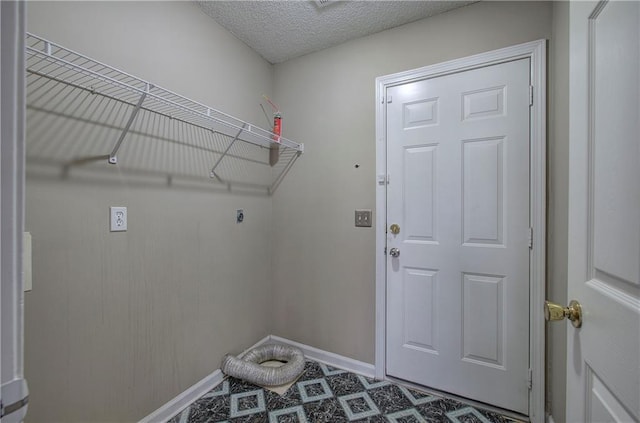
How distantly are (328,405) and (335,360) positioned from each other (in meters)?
0.42

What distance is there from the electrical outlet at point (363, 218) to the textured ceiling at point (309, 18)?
1266 millimetres

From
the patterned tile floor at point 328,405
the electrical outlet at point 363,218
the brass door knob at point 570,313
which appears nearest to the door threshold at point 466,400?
the patterned tile floor at point 328,405

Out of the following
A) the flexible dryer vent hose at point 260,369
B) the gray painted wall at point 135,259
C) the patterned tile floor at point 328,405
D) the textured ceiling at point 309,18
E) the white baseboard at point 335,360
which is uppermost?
the textured ceiling at point 309,18

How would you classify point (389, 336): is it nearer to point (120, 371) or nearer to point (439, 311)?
point (439, 311)

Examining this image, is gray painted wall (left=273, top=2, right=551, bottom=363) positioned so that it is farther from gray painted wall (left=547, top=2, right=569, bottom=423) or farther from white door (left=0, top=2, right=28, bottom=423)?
white door (left=0, top=2, right=28, bottom=423)

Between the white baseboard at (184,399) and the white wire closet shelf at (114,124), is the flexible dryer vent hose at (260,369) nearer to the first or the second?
the white baseboard at (184,399)

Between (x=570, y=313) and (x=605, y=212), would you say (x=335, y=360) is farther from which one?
(x=605, y=212)

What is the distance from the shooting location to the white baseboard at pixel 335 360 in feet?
6.34

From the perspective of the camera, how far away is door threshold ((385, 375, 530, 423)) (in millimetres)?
1527

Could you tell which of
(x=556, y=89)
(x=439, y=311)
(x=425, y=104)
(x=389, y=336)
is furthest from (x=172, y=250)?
(x=556, y=89)

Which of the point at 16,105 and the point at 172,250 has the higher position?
the point at 16,105

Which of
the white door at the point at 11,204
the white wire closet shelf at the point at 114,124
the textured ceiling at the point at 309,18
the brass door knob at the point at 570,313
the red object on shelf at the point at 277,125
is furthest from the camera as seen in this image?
the red object on shelf at the point at 277,125

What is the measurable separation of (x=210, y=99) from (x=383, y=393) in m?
2.20

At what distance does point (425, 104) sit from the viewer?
176cm
